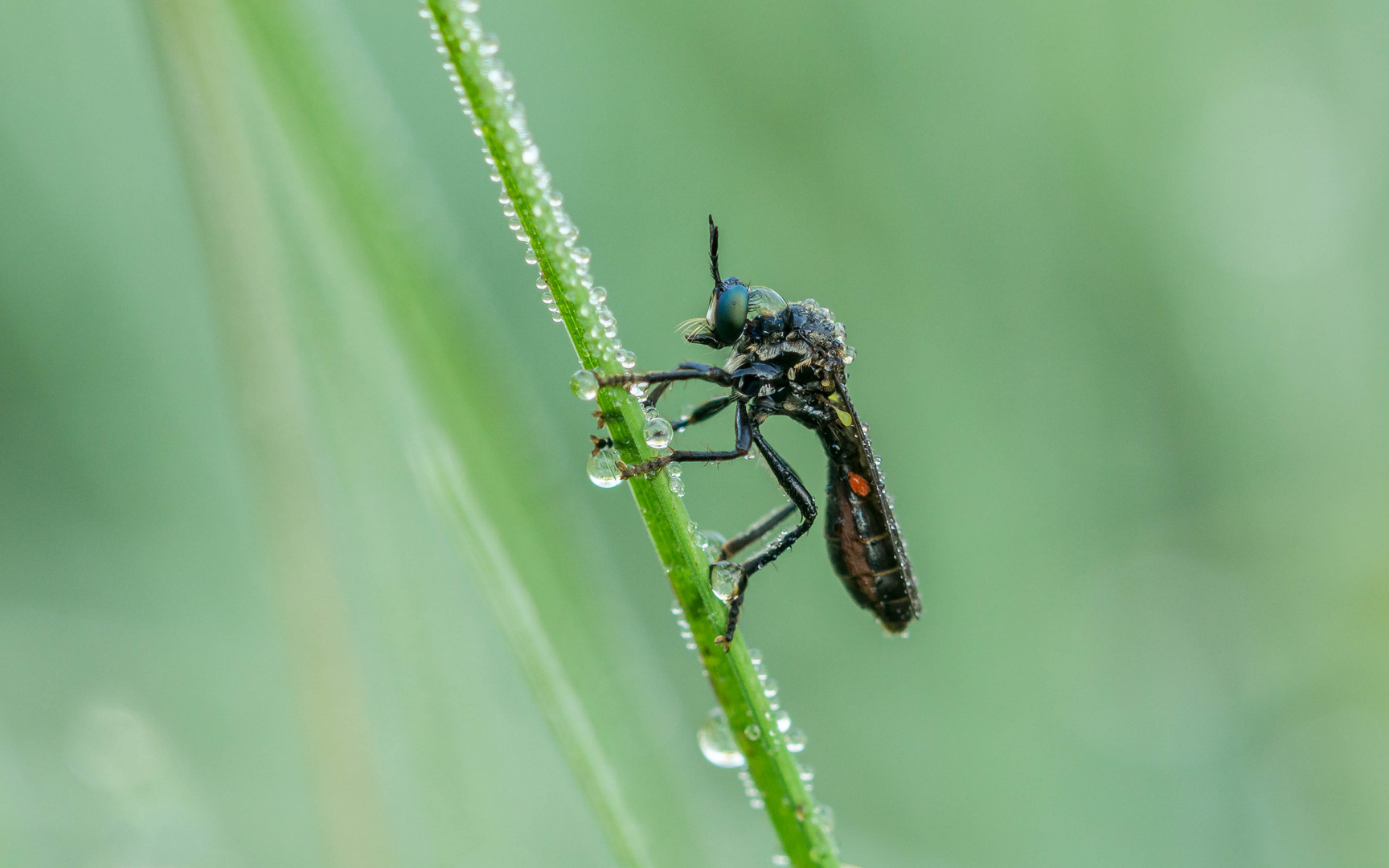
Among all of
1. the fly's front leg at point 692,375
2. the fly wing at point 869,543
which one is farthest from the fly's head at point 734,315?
the fly wing at point 869,543

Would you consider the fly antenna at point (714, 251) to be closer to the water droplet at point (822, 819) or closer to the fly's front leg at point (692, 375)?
the fly's front leg at point (692, 375)

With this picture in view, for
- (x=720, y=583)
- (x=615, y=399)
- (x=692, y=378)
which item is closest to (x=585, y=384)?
(x=615, y=399)

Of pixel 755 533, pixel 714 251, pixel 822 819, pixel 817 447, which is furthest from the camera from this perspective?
pixel 817 447

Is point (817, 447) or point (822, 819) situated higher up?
point (817, 447)

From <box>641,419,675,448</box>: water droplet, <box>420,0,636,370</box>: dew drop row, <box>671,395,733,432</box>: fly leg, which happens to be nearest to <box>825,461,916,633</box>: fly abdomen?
<box>671,395,733,432</box>: fly leg

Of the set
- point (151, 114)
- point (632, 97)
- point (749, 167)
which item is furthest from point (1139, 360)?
point (151, 114)

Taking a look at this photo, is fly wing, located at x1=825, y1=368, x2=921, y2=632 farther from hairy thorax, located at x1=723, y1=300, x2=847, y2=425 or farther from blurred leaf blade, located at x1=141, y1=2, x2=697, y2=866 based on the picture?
blurred leaf blade, located at x1=141, y1=2, x2=697, y2=866

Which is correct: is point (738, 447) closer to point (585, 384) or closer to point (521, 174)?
point (585, 384)
